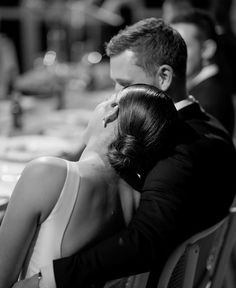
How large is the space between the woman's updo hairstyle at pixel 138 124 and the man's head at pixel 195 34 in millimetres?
1491

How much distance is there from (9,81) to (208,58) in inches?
54.9

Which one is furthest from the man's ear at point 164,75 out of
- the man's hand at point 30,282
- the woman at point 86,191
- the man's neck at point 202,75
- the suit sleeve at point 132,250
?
the man's neck at point 202,75

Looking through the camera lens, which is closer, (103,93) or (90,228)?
(90,228)

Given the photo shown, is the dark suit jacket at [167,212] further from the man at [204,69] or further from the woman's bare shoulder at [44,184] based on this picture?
the man at [204,69]

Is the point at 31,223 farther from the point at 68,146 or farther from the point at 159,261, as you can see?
the point at 68,146

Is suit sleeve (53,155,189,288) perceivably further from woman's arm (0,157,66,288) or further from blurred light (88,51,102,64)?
blurred light (88,51,102,64)

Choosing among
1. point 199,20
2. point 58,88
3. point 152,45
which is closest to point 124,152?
point 152,45

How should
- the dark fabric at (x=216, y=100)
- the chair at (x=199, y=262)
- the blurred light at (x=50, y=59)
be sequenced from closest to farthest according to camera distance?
the chair at (x=199, y=262)
the dark fabric at (x=216, y=100)
the blurred light at (x=50, y=59)

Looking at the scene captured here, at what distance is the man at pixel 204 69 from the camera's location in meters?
2.47

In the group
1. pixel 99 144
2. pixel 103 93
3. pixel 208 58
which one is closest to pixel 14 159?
pixel 99 144

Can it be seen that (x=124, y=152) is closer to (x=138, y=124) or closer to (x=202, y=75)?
(x=138, y=124)

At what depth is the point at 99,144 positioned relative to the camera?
3.94 feet

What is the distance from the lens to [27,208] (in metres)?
1.09

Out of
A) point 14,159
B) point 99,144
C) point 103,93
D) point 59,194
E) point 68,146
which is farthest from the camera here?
point 103,93
